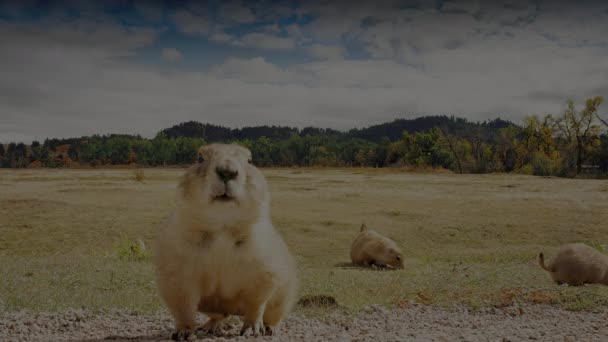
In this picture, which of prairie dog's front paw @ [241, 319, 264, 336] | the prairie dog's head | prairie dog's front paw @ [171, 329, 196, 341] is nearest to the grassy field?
the prairie dog's head

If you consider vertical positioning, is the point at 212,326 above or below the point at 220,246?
below

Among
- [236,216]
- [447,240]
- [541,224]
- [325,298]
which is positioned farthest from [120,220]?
[236,216]

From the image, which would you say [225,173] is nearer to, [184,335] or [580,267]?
[184,335]

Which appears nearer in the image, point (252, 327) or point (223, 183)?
point (223, 183)

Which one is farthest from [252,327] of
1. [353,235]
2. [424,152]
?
[424,152]

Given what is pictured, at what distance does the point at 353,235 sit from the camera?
21312mm

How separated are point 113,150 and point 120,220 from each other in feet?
280

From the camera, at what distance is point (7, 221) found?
859 inches

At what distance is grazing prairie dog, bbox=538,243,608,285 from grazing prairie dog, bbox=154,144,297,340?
26.7 ft

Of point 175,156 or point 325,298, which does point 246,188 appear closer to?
point 325,298

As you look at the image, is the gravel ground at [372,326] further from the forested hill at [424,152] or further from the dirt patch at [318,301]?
the forested hill at [424,152]

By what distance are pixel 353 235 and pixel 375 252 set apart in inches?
231

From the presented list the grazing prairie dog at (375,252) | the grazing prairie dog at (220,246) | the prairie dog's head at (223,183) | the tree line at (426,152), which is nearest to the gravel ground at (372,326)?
the grazing prairie dog at (220,246)

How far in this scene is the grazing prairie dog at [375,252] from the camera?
15.2 m
